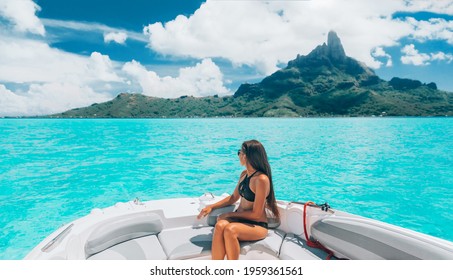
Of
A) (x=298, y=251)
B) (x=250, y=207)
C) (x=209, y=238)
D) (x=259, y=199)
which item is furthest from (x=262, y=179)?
(x=209, y=238)

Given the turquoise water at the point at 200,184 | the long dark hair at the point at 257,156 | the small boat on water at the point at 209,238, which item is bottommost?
the turquoise water at the point at 200,184

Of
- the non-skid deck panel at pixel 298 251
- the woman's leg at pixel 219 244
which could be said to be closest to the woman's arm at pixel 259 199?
the woman's leg at pixel 219 244

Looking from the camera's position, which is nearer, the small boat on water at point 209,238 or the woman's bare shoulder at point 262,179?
the small boat on water at point 209,238

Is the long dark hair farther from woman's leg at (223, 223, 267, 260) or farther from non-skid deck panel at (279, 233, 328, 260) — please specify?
non-skid deck panel at (279, 233, 328, 260)

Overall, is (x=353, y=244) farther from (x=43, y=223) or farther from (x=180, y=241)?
(x=43, y=223)

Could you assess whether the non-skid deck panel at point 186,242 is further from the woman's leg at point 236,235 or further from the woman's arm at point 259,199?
the woman's arm at point 259,199

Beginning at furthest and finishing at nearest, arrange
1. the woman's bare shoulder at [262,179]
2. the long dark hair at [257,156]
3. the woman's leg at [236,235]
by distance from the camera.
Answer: the long dark hair at [257,156] < the woman's bare shoulder at [262,179] < the woman's leg at [236,235]

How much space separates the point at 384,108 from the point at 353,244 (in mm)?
170797

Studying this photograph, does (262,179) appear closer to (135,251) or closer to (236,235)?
(236,235)

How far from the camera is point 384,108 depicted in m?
150

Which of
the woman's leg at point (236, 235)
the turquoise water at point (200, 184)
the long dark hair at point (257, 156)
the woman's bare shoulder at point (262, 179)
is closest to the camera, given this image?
the woman's leg at point (236, 235)

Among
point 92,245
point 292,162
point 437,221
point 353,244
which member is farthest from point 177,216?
point 292,162

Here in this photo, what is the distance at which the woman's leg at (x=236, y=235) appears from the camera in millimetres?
3217

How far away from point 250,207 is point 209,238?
0.87m
